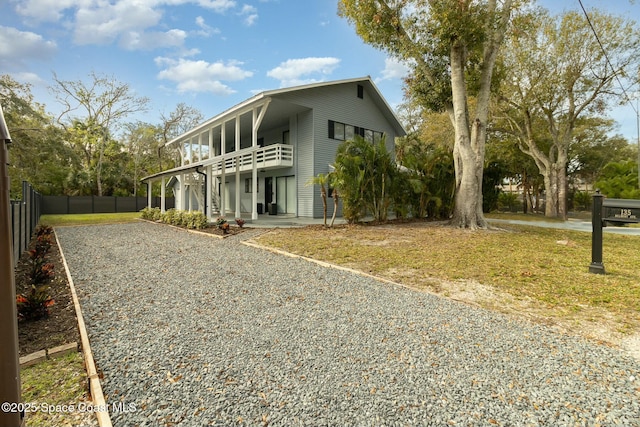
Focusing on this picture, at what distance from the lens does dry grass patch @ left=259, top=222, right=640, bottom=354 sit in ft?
11.9

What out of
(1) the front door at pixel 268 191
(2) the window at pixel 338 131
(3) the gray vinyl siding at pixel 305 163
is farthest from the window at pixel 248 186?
(2) the window at pixel 338 131

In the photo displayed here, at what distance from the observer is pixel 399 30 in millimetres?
11039

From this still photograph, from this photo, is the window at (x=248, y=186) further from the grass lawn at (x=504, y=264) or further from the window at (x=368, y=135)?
the grass lawn at (x=504, y=264)

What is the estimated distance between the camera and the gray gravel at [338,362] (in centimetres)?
189

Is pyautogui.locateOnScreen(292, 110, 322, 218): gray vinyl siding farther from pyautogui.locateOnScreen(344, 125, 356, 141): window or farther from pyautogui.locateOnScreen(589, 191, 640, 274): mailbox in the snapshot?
pyautogui.locateOnScreen(589, 191, 640, 274): mailbox

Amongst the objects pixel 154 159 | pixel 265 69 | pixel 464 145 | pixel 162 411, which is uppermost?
pixel 265 69

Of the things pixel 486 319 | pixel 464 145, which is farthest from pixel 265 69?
pixel 486 319

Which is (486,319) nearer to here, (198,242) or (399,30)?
(198,242)

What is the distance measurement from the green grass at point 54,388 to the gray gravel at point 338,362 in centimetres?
18

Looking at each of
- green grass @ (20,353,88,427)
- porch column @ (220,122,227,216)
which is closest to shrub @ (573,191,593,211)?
porch column @ (220,122,227,216)

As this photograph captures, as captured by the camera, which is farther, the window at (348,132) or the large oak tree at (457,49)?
→ the window at (348,132)

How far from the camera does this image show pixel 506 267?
18.3 ft

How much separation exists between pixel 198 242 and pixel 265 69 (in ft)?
37.2

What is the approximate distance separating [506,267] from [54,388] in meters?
6.34
